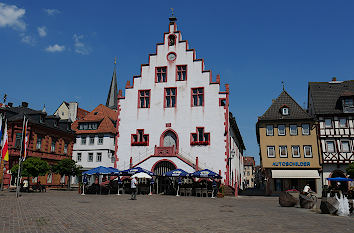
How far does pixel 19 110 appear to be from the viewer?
1660 inches

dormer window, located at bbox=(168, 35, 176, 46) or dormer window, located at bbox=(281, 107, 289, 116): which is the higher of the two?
dormer window, located at bbox=(168, 35, 176, 46)

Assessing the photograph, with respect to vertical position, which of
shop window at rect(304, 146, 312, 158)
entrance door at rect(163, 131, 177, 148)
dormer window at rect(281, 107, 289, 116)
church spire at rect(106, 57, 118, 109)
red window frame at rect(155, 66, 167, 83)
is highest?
church spire at rect(106, 57, 118, 109)

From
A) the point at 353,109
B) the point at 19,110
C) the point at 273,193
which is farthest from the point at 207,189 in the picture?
the point at 19,110

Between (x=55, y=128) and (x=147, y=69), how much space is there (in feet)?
55.2

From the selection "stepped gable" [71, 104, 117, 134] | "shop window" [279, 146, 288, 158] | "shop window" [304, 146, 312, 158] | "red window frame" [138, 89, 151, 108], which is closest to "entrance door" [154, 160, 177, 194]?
"red window frame" [138, 89, 151, 108]

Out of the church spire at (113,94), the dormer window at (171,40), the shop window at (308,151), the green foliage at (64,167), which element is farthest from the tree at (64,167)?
the church spire at (113,94)

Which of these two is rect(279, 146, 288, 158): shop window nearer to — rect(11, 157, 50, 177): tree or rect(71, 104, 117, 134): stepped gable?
rect(11, 157, 50, 177): tree

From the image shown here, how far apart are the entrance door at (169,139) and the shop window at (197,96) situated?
4.25 m

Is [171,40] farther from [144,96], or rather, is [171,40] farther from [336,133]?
[336,133]

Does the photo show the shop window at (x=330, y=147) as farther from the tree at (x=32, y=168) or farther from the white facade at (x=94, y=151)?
the white facade at (x=94, y=151)

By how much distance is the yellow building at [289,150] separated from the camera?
3375cm

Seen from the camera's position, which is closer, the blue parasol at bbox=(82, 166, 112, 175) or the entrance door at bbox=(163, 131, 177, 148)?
the blue parasol at bbox=(82, 166, 112, 175)

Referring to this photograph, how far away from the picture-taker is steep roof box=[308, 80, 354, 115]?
3491 cm

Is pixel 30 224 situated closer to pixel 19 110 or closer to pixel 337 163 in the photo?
pixel 337 163
